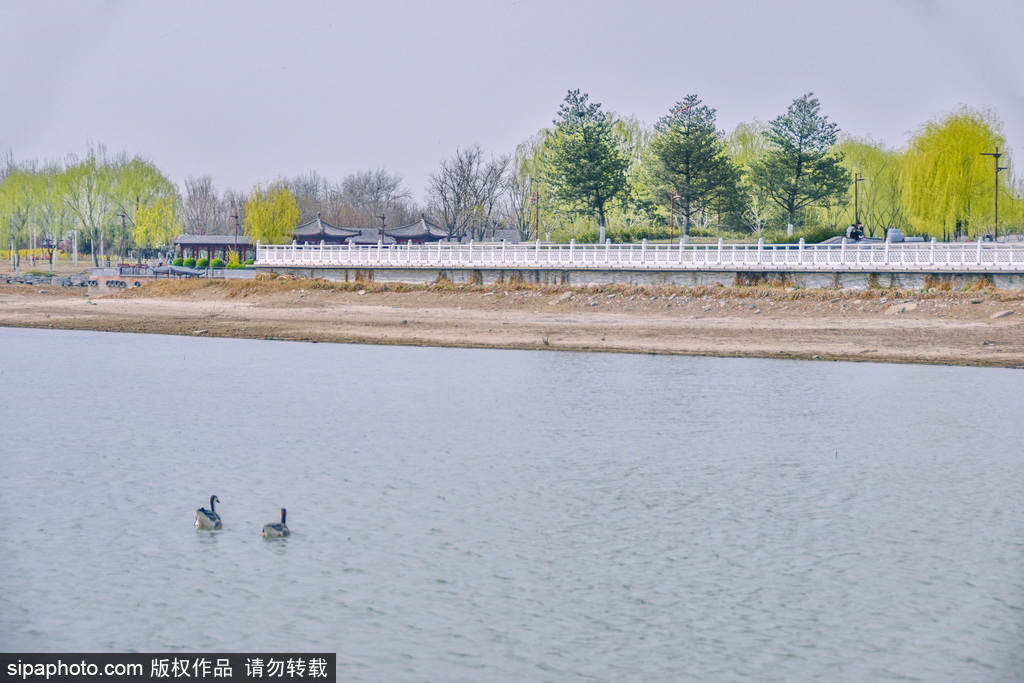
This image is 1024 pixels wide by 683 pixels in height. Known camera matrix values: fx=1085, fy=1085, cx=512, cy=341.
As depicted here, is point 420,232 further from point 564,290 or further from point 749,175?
point 564,290

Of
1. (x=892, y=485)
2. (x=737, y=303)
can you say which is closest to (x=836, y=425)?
(x=892, y=485)

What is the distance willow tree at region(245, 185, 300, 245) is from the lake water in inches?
2967

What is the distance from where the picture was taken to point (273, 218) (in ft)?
335

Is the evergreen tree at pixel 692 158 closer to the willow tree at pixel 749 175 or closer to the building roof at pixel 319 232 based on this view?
the willow tree at pixel 749 175

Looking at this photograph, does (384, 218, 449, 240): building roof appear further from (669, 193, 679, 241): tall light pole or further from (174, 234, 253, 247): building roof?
(669, 193, 679, 241): tall light pole

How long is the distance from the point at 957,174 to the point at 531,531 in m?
54.4

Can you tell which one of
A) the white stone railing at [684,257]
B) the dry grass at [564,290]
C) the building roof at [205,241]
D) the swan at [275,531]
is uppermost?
the building roof at [205,241]

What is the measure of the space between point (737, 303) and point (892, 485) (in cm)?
2801

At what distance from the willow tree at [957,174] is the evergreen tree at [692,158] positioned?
12.3 meters

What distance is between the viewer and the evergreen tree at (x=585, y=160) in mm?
72750

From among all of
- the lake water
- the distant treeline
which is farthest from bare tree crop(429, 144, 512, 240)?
the lake water

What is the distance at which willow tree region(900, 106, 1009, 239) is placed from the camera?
61000mm

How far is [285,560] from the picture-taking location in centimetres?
1259

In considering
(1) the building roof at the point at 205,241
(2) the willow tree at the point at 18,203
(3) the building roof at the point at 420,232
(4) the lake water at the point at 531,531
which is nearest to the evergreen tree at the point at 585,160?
(3) the building roof at the point at 420,232
